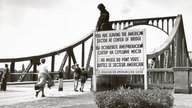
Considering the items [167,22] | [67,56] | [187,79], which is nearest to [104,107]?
[187,79]

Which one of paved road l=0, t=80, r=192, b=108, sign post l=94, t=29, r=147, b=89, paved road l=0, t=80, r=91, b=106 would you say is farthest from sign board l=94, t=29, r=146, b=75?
paved road l=0, t=80, r=91, b=106

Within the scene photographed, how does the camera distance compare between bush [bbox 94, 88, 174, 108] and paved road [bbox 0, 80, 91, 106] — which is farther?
paved road [bbox 0, 80, 91, 106]

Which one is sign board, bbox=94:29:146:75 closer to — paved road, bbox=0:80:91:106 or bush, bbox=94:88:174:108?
bush, bbox=94:88:174:108

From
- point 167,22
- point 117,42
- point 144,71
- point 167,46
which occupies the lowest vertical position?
point 144,71

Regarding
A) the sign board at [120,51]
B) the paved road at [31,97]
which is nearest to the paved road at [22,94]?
the paved road at [31,97]

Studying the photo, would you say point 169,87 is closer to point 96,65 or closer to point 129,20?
point 96,65

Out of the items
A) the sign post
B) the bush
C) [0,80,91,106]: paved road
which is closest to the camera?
the bush

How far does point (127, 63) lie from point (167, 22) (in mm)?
27871

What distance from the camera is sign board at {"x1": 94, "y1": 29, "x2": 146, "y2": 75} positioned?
16.5 feet

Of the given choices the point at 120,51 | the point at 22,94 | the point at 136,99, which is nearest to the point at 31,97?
the point at 22,94

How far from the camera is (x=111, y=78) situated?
8.36 meters

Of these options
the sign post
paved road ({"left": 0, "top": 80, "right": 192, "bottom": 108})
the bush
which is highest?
the sign post

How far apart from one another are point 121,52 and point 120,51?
23 millimetres

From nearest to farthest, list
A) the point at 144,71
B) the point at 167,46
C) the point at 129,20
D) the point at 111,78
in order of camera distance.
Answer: the point at 144,71 < the point at 111,78 < the point at 167,46 < the point at 129,20
